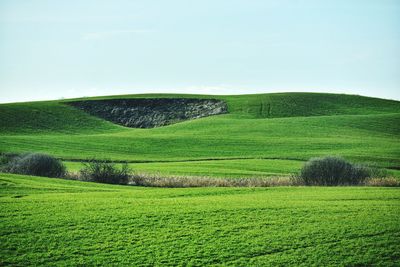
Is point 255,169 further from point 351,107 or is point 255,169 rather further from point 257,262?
point 351,107

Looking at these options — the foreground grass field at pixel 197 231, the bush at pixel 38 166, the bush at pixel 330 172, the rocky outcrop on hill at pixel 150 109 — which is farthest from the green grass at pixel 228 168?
the rocky outcrop on hill at pixel 150 109

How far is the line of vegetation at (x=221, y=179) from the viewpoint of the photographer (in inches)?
1270

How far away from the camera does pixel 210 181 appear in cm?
3322

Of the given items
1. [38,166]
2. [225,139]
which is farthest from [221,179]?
[225,139]

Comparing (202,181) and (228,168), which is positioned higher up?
(202,181)

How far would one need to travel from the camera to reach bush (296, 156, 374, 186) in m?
33.3

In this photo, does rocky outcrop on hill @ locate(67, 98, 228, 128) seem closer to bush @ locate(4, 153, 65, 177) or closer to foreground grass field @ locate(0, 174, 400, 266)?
bush @ locate(4, 153, 65, 177)

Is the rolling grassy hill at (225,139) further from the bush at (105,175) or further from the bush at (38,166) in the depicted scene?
the bush at (38,166)

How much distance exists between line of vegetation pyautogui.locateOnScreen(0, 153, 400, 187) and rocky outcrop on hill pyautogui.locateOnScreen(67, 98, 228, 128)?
58.7 metres

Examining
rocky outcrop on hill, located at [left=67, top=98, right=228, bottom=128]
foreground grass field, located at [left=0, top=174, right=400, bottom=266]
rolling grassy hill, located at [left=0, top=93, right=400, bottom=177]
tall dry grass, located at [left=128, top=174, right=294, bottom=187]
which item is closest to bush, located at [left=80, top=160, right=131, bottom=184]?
tall dry grass, located at [left=128, top=174, right=294, bottom=187]

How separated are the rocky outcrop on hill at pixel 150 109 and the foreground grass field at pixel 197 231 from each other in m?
77.1

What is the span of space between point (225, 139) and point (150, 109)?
43390 millimetres

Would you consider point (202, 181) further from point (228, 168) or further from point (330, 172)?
point (228, 168)

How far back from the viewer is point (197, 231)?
15547 mm
